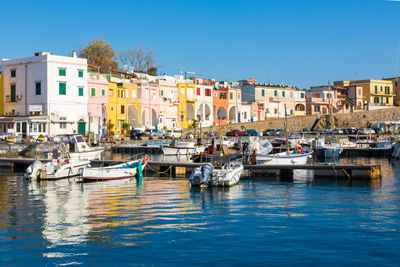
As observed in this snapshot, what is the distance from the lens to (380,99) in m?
108

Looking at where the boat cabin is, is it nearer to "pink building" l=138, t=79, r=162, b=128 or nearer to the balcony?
"pink building" l=138, t=79, r=162, b=128

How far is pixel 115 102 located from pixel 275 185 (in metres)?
40.5

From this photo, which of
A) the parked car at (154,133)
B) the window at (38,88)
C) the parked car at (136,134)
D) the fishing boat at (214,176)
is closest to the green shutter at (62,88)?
the window at (38,88)

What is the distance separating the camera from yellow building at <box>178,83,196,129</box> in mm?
76625

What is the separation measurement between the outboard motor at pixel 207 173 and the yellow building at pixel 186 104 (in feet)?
162

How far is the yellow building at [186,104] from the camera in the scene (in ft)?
251

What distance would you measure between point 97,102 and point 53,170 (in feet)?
107

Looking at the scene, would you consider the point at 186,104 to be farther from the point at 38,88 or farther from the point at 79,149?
the point at 79,149

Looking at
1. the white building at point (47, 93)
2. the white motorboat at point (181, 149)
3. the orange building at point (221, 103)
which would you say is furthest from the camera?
the orange building at point (221, 103)

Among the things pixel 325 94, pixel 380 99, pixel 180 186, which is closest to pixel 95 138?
pixel 180 186

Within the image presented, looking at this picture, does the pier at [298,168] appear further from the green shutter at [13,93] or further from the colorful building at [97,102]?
the green shutter at [13,93]

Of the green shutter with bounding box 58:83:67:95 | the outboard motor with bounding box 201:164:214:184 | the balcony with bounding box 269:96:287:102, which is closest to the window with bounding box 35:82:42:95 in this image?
the green shutter with bounding box 58:83:67:95

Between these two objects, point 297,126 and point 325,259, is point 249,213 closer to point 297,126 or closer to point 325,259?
point 325,259

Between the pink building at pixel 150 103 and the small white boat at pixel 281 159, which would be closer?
the small white boat at pixel 281 159
